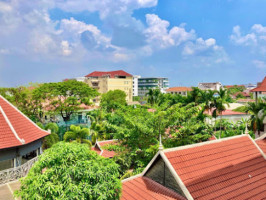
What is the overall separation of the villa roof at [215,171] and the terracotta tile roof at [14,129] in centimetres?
819

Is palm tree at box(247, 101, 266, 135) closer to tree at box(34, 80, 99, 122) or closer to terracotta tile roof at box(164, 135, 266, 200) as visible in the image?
terracotta tile roof at box(164, 135, 266, 200)

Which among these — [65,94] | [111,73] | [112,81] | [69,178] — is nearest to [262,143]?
[69,178]

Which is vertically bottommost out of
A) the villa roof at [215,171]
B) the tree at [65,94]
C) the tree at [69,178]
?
the villa roof at [215,171]

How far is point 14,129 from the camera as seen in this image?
48.7 feet

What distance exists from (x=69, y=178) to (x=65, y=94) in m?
31.1

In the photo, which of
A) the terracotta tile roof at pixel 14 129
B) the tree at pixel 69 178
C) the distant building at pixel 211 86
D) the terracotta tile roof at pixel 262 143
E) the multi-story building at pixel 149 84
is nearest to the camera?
the tree at pixel 69 178

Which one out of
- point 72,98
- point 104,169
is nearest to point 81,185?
point 104,169

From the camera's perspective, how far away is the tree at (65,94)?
34562 mm

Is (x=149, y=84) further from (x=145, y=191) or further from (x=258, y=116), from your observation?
(x=145, y=191)

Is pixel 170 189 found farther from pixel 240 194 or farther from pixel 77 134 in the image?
pixel 77 134

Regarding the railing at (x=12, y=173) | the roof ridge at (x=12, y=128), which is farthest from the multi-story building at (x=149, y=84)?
the railing at (x=12, y=173)

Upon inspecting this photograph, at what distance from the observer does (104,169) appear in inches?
291

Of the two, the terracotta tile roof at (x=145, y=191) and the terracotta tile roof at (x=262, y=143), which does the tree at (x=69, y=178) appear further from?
the terracotta tile roof at (x=262, y=143)

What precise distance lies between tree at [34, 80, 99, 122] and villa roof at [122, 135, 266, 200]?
27.5 meters
